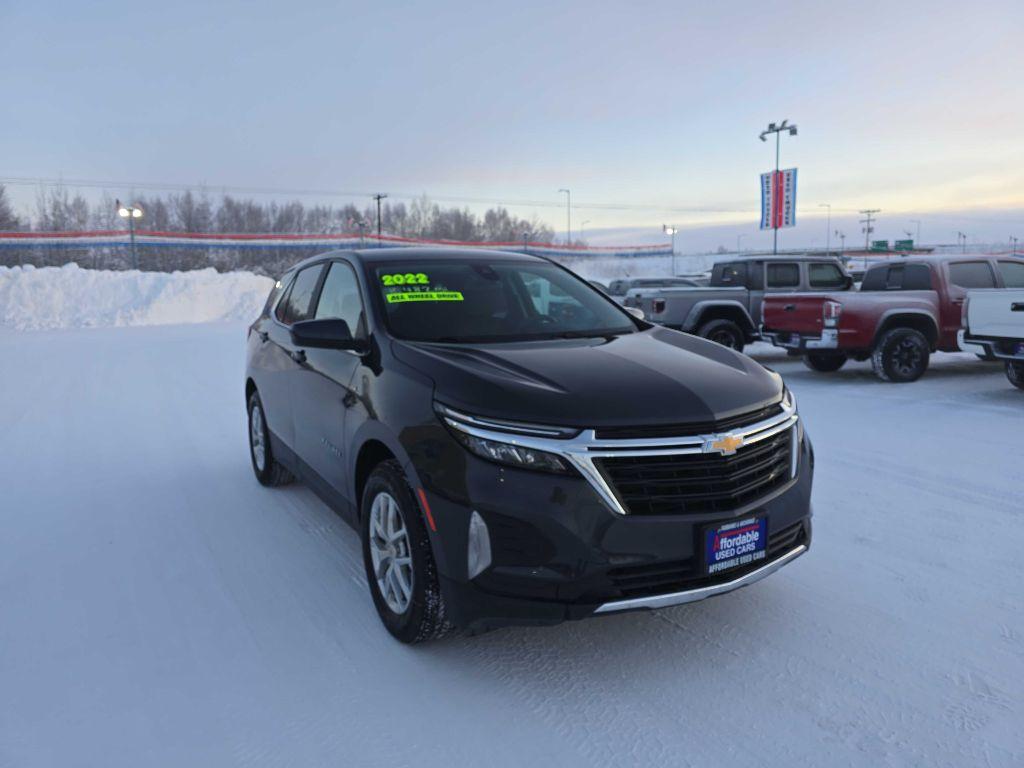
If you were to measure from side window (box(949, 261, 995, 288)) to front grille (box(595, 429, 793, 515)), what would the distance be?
9.86m

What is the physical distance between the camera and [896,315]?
34.3ft

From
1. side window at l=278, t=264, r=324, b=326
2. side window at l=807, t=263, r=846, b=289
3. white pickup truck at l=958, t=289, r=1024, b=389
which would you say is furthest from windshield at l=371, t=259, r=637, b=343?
side window at l=807, t=263, r=846, b=289

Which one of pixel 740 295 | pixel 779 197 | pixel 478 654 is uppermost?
pixel 779 197

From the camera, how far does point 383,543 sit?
3369mm

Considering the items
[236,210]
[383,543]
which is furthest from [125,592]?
[236,210]

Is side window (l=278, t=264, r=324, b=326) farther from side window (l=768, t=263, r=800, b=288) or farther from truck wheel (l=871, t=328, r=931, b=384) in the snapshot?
side window (l=768, t=263, r=800, b=288)

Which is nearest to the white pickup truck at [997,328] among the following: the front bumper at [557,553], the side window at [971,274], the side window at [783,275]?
the side window at [971,274]

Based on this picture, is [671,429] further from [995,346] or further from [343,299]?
[995,346]

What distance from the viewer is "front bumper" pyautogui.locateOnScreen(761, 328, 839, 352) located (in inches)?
403

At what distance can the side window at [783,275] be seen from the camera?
13.2 metres

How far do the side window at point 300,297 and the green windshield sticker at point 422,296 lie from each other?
1097mm

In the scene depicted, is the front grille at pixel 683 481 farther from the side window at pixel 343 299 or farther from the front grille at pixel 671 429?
the side window at pixel 343 299

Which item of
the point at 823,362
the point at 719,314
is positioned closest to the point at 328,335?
the point at 823,362

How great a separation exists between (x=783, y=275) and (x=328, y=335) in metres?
11.3
